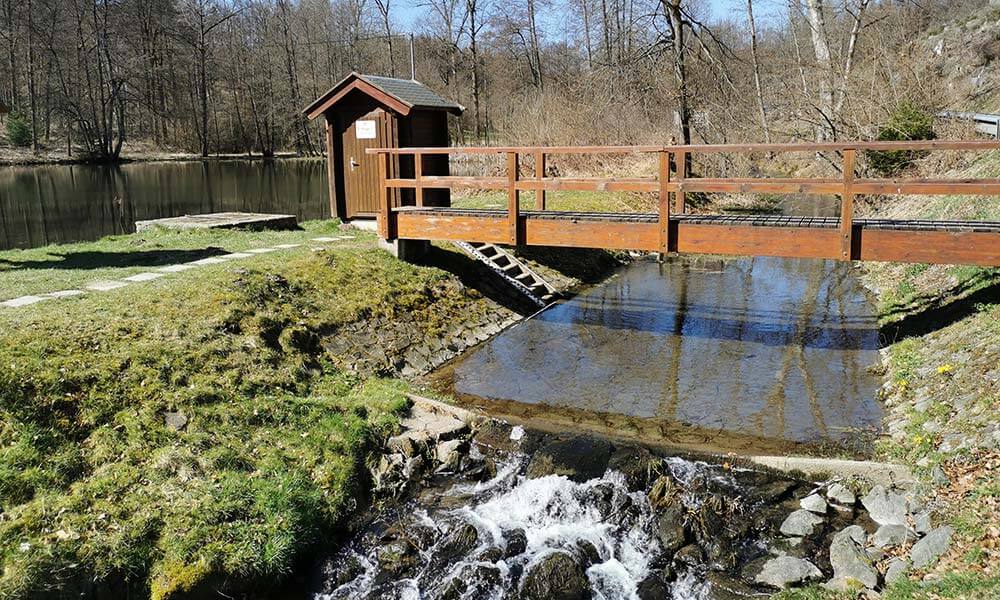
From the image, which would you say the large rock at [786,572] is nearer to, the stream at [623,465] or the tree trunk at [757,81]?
the stream at [623,465]

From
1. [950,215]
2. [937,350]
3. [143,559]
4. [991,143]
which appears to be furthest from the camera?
[950,215]

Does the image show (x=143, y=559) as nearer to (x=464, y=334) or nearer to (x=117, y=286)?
(x=117, y=286)

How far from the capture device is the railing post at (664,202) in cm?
1073

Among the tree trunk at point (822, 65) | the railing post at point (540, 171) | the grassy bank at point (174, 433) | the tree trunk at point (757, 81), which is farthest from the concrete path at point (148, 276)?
Result: the tree trunk at point (757, 81)

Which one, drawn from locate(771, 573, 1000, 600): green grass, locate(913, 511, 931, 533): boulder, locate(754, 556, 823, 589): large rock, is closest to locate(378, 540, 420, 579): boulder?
locate(754, 556, 823, 589): large rock

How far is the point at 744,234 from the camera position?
34.6ft

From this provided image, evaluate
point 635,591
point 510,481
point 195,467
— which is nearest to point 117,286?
point 195,467

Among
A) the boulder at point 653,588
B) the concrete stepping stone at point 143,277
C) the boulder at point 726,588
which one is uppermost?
the concrete stepping stone at point 143,277

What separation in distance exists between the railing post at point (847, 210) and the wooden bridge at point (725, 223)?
1 cm

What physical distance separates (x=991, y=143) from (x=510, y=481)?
265 inches

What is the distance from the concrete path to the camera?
31.8 feet

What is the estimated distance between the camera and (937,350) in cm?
952

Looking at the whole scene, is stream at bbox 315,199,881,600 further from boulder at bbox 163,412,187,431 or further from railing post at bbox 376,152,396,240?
railing post at bbox 376,152,396,240

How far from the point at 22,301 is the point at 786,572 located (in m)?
9.23
